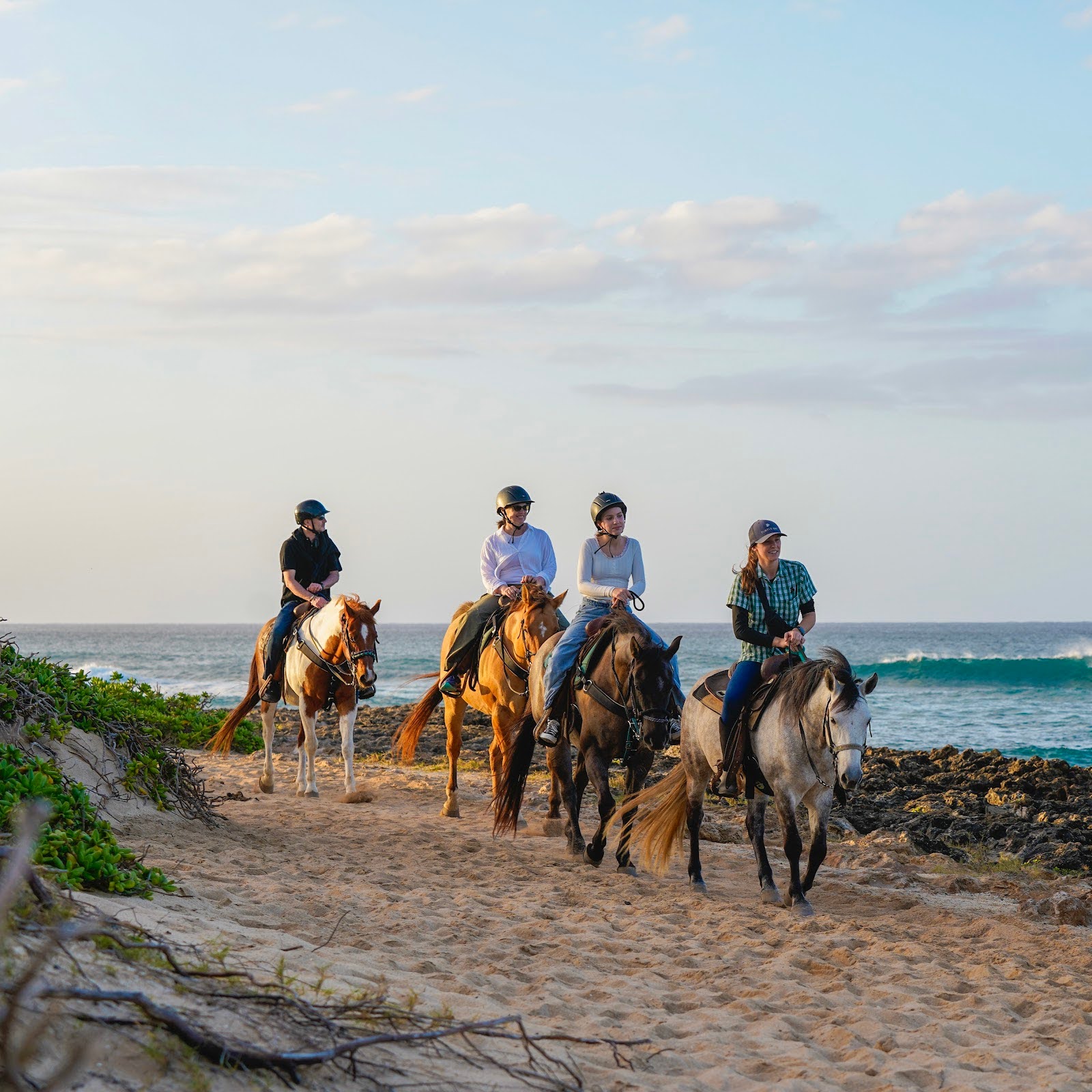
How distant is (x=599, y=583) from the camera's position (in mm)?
9148

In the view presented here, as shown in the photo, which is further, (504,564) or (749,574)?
(504,564)

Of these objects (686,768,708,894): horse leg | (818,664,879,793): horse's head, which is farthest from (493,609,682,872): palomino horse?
(818,664,879,793): horse's head

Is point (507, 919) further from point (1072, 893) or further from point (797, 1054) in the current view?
point (1072, 893)

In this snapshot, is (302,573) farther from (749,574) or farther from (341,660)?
(749,574)

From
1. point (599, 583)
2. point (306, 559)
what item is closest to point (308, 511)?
point (306, 559)

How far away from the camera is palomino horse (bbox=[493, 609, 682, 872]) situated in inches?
314

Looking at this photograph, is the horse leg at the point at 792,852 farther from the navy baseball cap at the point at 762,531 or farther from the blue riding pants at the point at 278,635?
the blue riding pants at the point at 278,635

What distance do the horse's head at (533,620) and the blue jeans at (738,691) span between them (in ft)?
7.77

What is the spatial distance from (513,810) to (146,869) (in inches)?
150

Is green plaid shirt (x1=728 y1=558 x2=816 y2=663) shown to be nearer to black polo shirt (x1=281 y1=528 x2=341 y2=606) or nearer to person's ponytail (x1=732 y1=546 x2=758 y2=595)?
person's ponytail (x1=732 y1=546 x2=758 y2=595)

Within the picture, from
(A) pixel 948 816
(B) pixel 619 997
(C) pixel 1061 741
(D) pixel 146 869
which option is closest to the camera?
(B) pixel 619 997

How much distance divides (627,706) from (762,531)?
5.38ft

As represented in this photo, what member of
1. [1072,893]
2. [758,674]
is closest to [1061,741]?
[1072,893]

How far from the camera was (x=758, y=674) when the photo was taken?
7.70 metres
